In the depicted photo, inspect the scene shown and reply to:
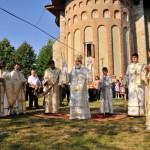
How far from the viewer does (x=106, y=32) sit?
27172mm

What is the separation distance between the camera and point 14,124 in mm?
8047

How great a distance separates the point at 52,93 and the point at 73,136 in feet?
15.0

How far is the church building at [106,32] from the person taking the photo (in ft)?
89.0

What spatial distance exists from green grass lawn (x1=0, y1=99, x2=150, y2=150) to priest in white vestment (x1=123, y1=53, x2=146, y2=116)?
1900 millimetres

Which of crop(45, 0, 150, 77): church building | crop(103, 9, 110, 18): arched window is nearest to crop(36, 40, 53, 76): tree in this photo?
crop(45, 0, 150, 77): church building

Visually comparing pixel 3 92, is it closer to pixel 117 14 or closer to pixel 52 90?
pixel 52 90

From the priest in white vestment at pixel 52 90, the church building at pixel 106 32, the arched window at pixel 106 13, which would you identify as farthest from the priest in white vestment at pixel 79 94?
the arched window at pixel 106 13

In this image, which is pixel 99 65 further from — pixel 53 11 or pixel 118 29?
pixel 53 11

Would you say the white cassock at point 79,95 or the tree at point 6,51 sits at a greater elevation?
the tree at point 6,51

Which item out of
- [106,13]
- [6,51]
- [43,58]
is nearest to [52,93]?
[106,13]

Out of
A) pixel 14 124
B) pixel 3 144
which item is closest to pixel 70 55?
pixel 14 124

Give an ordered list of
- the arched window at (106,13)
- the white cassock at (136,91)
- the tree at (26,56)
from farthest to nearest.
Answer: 1. the tree at (26,56)
2. the arched window at (106,13)
3. the white cassock at (136,91)

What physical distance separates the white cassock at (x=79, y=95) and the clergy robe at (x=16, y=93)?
7.46 ft

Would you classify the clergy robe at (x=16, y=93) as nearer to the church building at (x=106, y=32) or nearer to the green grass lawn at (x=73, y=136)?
the green grass lawn at (x=73, y=136)
